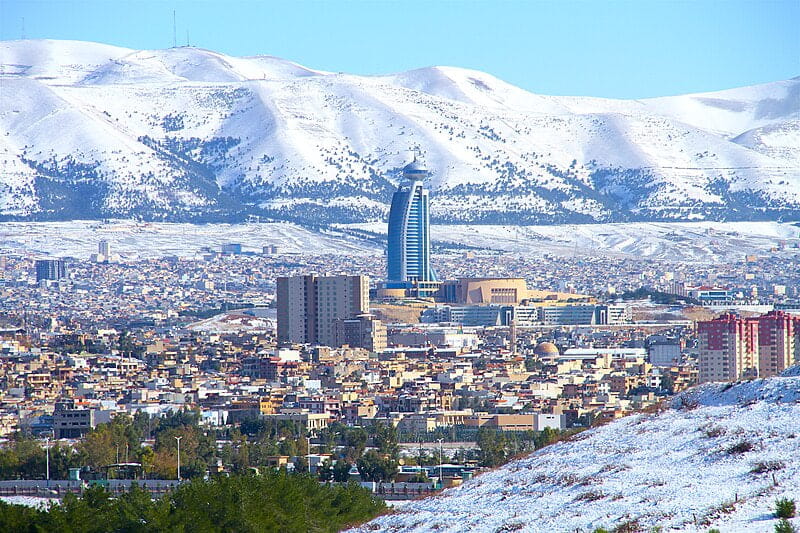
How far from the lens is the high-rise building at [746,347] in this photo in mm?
91000

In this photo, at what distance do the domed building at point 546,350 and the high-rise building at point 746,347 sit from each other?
17.4 m

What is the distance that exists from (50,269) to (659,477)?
531ft

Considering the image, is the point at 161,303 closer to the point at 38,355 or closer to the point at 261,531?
the point at 38,355

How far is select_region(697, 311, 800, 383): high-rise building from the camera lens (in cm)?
9100

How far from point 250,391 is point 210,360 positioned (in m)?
18.5

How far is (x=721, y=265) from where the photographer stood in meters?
191

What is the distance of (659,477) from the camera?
20.1 metres

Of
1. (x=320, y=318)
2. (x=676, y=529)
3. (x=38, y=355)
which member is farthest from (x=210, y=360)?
(x=676, y=529)

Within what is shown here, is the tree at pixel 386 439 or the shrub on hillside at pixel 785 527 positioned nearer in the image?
the shrub on hillside at pixel 785 527

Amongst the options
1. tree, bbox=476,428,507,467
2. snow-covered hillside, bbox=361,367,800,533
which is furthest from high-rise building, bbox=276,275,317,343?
snow-covered hillside, bbox=361,367,800,533

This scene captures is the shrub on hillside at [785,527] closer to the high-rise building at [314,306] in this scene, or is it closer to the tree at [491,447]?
the tree at [491,447]

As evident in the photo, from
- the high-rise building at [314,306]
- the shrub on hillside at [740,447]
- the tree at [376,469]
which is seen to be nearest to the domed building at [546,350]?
the high-rise building at [314,306]

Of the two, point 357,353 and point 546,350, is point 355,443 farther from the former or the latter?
point 546,350

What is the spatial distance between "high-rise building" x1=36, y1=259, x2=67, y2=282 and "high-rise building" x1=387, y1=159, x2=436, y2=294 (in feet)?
107
